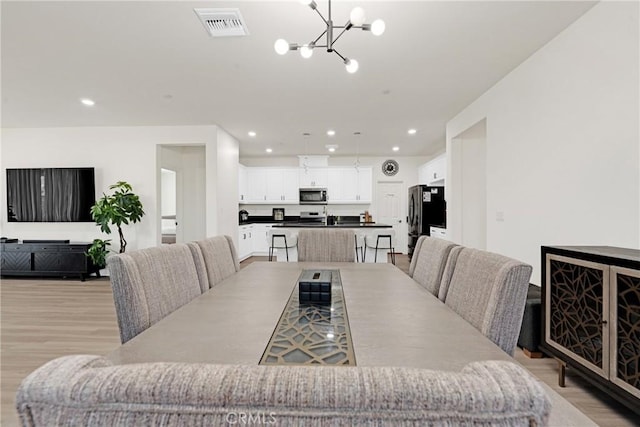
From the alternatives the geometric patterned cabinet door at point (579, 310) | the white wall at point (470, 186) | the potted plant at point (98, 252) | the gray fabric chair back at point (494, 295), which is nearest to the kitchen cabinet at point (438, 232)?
the white wall at point (470, 186)

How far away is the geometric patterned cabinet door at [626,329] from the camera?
1601 mm

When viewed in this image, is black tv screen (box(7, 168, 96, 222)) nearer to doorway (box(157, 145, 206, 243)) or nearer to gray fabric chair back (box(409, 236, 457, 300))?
doorway (box(157, 145, 206, 243))

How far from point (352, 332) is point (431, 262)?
967mm

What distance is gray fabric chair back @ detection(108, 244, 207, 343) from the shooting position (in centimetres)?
124

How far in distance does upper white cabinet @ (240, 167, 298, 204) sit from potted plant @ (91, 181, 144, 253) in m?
3.13

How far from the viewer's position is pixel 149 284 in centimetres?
137

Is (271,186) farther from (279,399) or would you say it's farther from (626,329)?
(279,399)

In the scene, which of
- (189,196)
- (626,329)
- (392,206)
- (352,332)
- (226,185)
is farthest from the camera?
(392,206)

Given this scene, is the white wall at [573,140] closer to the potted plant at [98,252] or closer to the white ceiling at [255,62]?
the white ceiling at [255,62]

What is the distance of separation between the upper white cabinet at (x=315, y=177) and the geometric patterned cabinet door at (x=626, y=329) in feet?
21.5

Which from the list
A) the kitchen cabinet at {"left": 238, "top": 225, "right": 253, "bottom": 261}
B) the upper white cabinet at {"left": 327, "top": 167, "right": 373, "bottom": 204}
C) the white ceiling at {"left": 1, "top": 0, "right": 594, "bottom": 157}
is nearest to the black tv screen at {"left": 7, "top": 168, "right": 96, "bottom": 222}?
the white ceiling at {"left": 1, "top": 0, "right": 594, "bottom": 157}

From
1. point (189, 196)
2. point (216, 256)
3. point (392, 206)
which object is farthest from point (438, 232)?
point (189, 196)

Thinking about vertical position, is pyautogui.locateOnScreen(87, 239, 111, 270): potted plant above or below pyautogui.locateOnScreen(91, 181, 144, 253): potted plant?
below

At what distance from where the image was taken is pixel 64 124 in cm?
532
